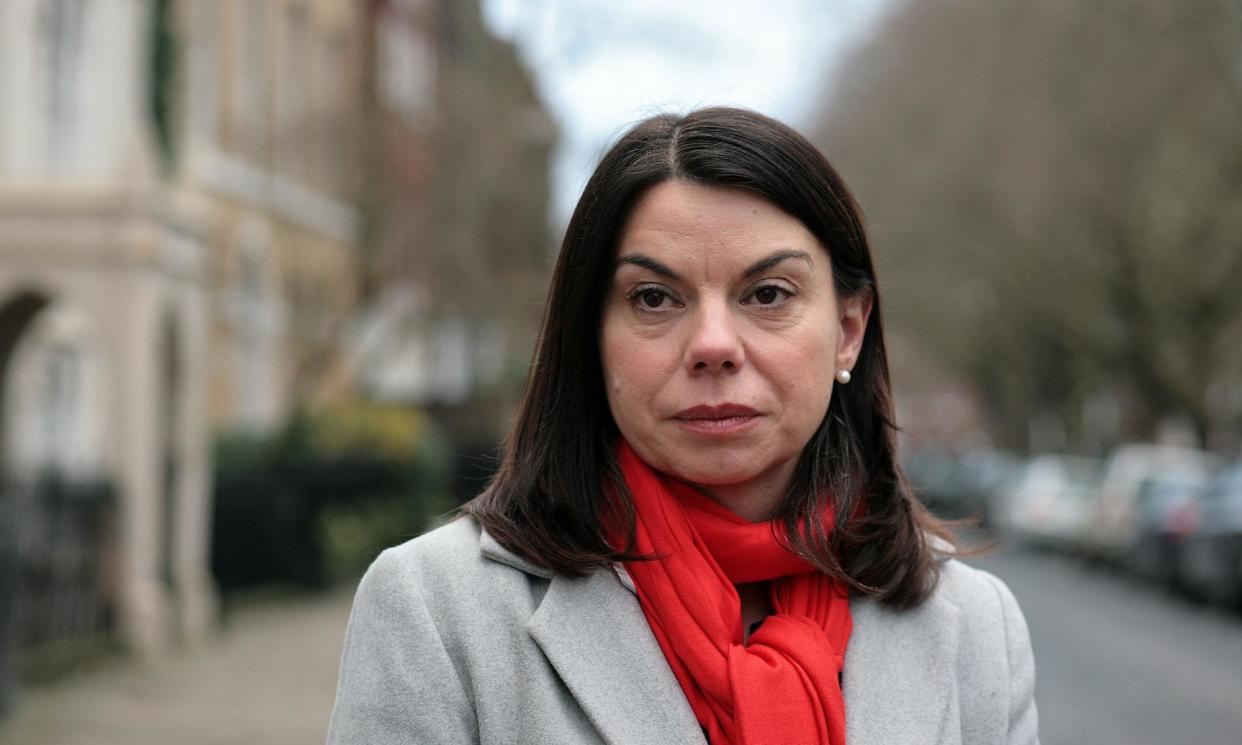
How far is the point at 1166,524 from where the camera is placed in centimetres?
2088

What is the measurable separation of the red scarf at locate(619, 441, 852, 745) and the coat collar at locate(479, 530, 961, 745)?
0.03 meters

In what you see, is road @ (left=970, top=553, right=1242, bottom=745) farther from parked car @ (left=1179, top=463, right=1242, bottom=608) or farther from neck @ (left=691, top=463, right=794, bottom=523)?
neck @ (left=691, top=463, right=794, bottom=523)

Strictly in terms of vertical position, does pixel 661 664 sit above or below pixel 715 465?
below

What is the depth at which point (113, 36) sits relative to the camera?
18.4 m

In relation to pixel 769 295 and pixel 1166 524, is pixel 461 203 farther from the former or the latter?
pixel 769 295

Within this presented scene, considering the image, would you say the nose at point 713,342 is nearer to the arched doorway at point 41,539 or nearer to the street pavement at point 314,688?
the street pavement at point 314,688

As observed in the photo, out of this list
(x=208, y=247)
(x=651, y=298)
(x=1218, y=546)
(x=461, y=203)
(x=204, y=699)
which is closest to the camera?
(x=651, y=298)

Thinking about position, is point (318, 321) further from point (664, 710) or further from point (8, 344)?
point (664, 710)

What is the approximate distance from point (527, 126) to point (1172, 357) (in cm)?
1788

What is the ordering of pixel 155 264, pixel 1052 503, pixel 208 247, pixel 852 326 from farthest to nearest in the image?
pixel 1052 503 → pixel 208 247 → pixel 155 264 → pixel 852 326

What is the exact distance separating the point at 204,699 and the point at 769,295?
362 inches

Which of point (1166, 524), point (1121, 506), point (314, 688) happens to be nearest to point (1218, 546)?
point (1166, 524)

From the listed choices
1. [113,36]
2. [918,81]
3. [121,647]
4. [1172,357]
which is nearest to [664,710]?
[121,647]

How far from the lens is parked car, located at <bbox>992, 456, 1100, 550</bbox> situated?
2856 cm
